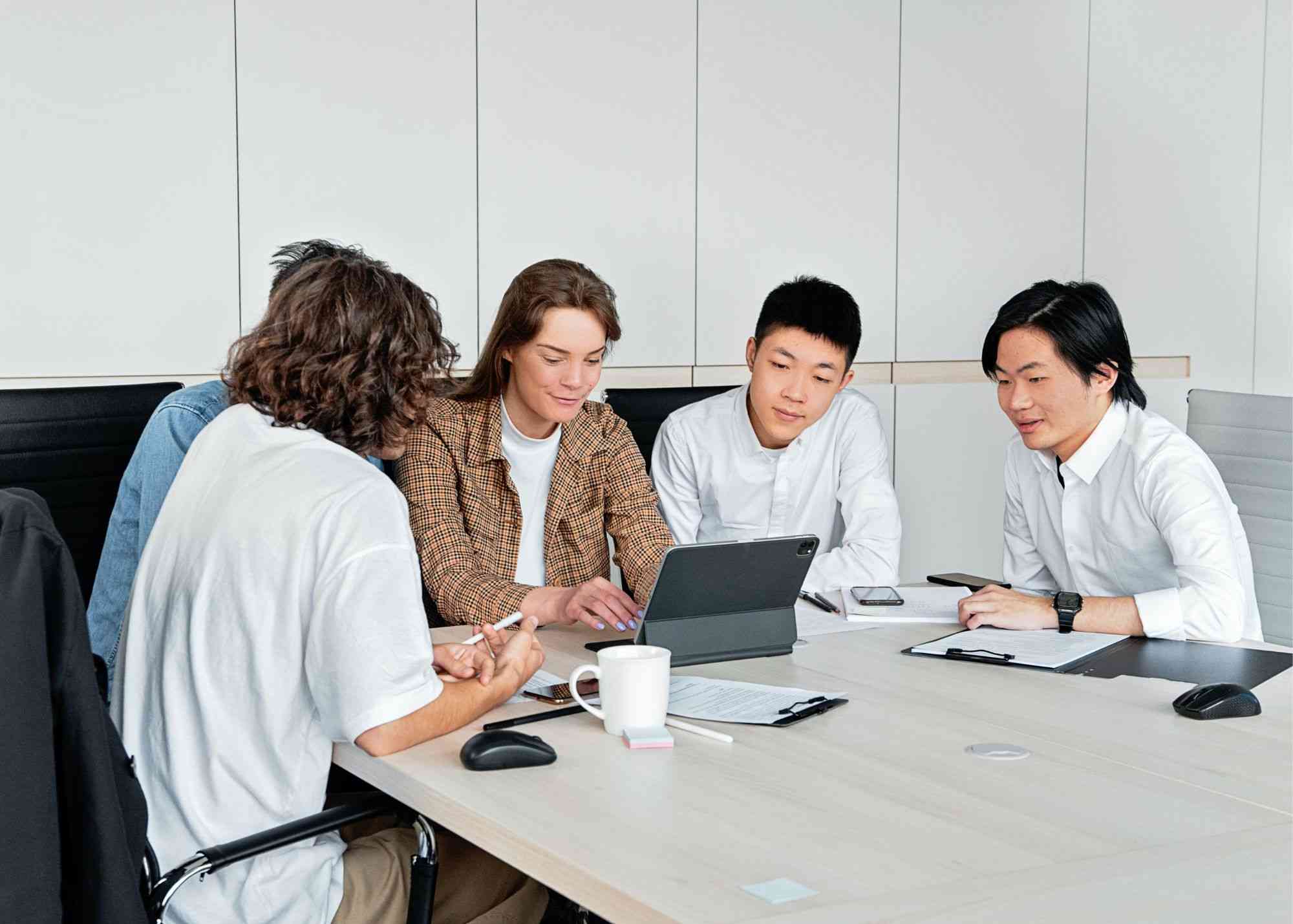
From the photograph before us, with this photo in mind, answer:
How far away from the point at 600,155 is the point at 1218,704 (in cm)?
286

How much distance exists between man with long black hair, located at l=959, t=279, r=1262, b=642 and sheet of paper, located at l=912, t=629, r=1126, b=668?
0.04 meters

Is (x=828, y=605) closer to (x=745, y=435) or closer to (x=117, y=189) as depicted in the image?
(x=745, y=435)

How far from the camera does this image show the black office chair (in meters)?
1.21

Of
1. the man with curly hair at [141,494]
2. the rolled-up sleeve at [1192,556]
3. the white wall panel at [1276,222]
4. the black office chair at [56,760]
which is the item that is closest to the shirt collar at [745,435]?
the rolled-up sleeve at [1192,556]

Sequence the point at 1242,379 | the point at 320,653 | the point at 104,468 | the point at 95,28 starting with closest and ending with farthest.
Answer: the point at 320,653, the point at 104,468, the point at 95,28, the point at 1242,379

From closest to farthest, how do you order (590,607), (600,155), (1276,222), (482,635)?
1. (482,635)
2. (590,607)
3. (600,155)
4. (1276,222)

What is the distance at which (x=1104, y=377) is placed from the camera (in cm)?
252

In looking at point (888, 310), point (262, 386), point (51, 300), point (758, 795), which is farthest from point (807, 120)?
point (758, 795)

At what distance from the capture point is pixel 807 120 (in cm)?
452

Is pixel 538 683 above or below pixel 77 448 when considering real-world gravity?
below

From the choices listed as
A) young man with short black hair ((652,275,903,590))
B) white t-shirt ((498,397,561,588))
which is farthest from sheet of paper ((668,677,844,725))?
young man with short black hair ((652,275,903,590))

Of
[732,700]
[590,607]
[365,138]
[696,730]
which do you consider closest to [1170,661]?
[732,700]

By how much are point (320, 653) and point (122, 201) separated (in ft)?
7.47

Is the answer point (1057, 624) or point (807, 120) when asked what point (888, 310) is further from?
point (1057, 624)
